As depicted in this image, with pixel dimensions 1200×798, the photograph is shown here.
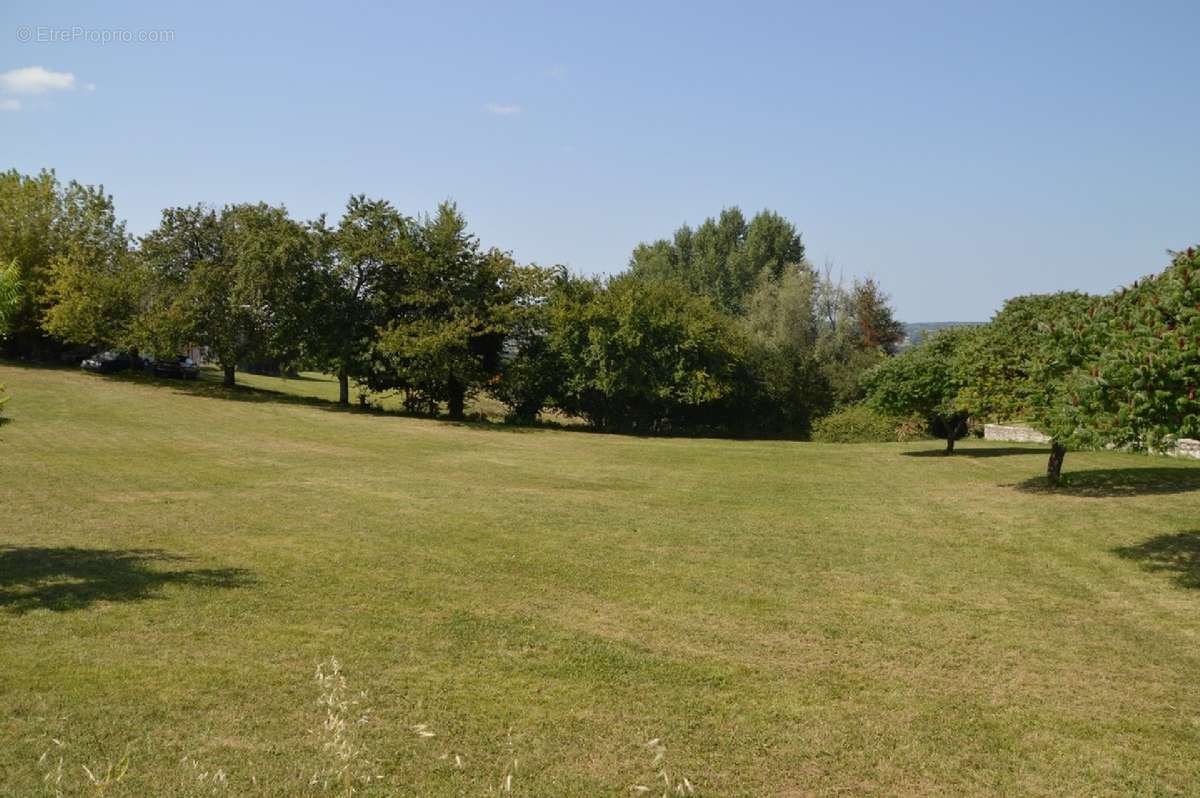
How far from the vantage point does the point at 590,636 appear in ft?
31.4

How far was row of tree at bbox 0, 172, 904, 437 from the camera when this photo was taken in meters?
41.5

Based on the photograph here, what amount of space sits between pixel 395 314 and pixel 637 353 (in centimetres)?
1244

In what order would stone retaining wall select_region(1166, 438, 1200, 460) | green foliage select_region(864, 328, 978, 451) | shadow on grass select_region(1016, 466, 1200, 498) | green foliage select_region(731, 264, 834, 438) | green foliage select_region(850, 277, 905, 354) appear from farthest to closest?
green foliage select_region(850, 277, 905, 354)
green foliage select_region(731, 264, 834, 438)
green foliage select_region(864, 328, 978, 451)
stone retaining wall select_region(1166, 438, 1200, 460)
shadow on grass select_region(1016, 466, 1200, 498)

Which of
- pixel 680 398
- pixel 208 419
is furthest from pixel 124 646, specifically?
pixel 680 398

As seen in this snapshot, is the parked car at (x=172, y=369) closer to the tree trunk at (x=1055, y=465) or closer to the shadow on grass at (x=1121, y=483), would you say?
the tree trunk at (x=1055, y=465)

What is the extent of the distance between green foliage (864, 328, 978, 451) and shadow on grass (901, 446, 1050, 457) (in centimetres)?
151

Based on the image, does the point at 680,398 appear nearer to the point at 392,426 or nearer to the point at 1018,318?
the point at 392,426

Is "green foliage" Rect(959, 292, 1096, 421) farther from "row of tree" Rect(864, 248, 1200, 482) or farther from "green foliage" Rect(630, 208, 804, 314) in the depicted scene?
"green foliage" Rect(630, 208, 804, 314)

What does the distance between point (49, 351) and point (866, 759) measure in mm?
55690

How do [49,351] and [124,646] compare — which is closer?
[124,646]


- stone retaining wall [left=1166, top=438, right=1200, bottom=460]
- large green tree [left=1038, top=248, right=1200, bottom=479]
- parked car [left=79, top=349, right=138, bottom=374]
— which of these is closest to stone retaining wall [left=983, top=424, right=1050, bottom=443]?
stone retaining wall [left=1166, top=438, right=1200, bottom=460]

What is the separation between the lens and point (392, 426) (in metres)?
37.4

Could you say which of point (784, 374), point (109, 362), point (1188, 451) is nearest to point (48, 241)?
point (109, 362)

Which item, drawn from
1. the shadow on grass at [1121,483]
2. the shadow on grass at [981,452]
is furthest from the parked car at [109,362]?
the shadow on grass at [1121,483]
